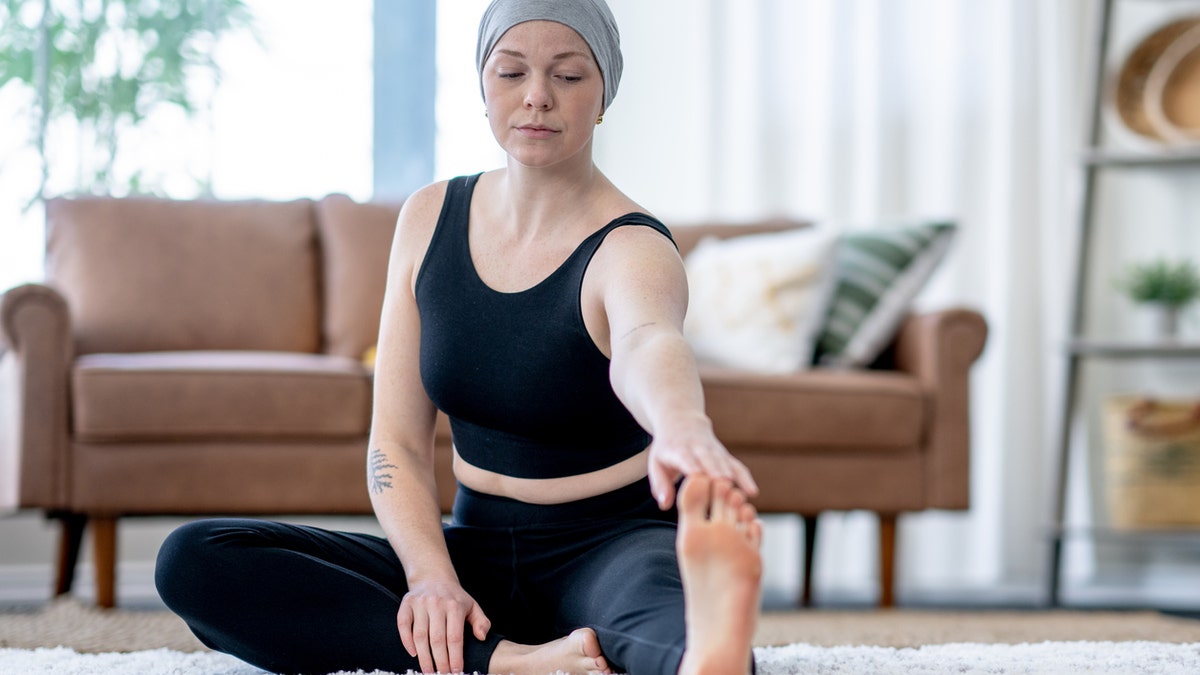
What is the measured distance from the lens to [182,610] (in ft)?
3.97

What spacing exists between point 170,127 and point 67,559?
1315mm

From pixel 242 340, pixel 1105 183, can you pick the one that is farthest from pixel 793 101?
pixel 242 340

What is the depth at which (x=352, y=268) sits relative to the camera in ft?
9.70

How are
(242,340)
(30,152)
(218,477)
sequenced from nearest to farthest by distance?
(218,477)
(242,340)
(30,152)

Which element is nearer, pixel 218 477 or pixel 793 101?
pixel 218 477

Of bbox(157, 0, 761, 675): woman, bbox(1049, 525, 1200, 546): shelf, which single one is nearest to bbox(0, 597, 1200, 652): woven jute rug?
bbox(1049, 525, 1200, 546): shelf

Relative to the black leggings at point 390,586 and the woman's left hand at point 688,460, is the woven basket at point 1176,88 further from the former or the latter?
the woman's left hand at point 688,460

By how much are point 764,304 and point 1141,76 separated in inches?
52.4

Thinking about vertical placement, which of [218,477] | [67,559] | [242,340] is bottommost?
[67,559]

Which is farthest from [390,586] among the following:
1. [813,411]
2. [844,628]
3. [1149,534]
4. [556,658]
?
[1149,534]

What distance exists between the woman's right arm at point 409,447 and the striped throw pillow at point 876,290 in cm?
150

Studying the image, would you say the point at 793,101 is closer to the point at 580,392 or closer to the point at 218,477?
the point at 218,477

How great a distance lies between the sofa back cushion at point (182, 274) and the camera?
2807mm

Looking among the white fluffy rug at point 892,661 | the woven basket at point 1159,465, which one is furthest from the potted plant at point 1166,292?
the white fluffy rug at point 892,661
